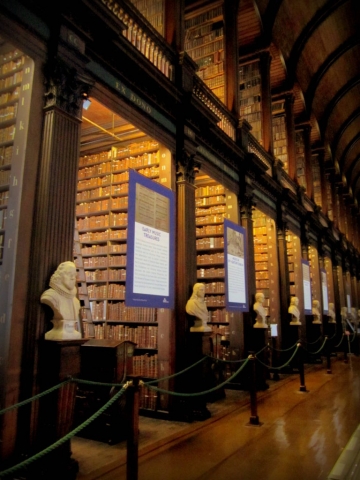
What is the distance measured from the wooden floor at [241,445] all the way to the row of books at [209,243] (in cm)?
261

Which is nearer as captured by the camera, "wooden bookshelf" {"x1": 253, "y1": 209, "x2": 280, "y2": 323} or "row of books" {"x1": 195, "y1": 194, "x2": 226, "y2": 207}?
"row of books" {"x1": 195, "y1": 194, "x2": 226, "y2": 207}

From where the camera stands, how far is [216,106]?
6.29 meters

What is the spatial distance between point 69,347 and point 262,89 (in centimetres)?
757

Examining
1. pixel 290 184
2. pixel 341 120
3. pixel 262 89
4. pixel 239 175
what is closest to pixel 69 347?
pixel 239 175

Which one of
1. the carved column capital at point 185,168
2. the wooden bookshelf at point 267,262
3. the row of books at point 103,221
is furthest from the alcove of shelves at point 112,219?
the wooden bookshelf at point 267,262

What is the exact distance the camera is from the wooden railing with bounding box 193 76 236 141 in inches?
224

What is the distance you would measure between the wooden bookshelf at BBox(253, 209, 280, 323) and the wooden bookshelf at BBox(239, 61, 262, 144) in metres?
2.02

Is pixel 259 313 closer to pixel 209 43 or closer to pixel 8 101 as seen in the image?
pixel 8 101

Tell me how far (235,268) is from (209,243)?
4.57 ft

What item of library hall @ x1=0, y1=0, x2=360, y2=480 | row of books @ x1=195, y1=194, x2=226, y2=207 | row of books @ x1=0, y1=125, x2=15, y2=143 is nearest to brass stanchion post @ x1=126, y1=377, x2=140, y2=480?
library hall @ x1=0, y1=0, x2=360, y2=480

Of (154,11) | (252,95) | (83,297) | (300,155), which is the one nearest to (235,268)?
(83,297)

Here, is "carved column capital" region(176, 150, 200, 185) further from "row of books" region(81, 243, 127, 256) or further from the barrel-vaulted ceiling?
the barrel-vaulted ceiling

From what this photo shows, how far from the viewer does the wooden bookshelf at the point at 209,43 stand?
7.46m

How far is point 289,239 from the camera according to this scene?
34.2 ft
